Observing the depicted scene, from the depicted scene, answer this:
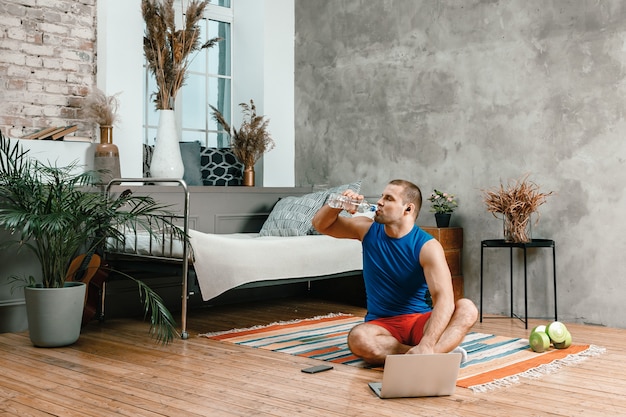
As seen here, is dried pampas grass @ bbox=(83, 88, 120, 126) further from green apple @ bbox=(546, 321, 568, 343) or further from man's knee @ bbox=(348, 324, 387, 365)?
green apple @ bbox=(546, 321, 568, 343)

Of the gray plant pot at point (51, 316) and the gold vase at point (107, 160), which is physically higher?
the gold vase at point (107, 160)

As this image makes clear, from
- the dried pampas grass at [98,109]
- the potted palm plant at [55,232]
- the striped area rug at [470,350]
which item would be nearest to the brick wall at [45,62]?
the dried pampas grass at [98,109]

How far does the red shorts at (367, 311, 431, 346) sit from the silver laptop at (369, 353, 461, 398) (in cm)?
49

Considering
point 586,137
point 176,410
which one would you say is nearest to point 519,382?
point 176,410

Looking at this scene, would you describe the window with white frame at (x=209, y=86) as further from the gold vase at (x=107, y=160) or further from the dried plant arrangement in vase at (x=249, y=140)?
the gold vase at (x=107, y=160)

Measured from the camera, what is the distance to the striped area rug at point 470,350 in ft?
10.6

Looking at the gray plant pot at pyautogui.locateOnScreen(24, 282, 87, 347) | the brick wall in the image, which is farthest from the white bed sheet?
the brick wall

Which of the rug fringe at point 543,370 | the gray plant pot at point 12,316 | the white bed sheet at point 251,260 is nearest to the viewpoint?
the rug fringe at point 543,370

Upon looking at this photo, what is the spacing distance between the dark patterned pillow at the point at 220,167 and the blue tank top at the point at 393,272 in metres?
2.58

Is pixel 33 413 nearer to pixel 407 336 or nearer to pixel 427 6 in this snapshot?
pixel 407 336

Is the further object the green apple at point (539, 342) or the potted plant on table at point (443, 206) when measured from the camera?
the potted plant on table at point (443, 206)

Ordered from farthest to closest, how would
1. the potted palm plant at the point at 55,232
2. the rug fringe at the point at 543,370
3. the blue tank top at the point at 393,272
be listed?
the potted palm plant at the point at 55,232 < the blue tank top at the point at 393,272 < the rug fringe at the point at 543,370

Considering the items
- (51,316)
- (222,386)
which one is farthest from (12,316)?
(222,386)

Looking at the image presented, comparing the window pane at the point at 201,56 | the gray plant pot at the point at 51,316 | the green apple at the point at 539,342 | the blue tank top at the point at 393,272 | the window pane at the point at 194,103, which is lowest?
the green apple at the point at 539,342
